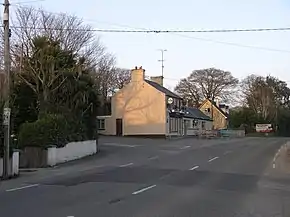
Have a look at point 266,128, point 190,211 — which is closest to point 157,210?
point 190,211

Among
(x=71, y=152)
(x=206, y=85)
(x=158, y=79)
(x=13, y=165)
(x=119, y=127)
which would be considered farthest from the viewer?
(x=206, y=85)

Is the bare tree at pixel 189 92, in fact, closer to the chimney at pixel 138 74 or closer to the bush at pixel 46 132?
the chimney at pixel 138 74

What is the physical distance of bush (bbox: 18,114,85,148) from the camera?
3162cm

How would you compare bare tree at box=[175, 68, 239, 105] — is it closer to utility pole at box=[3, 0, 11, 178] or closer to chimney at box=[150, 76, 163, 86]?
chimney at box=[150, 76, 163, 86]

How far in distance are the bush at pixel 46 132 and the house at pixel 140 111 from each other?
35.0 m

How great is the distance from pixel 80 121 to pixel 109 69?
115 ft

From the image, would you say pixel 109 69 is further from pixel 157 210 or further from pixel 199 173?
pixel 157 210

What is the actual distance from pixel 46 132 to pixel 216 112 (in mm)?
81490

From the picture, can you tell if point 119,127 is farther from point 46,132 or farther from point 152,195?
point 152,195

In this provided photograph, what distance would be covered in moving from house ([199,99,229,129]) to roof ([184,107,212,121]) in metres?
3.51

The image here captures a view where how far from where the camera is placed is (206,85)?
10275cm

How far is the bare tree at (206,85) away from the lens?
101188 mm

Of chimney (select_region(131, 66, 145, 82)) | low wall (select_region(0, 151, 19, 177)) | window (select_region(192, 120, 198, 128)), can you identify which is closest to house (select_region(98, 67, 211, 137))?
chimney (select_region(131, 66, 145, 82))

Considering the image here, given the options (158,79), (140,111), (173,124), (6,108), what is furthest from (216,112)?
(6,108)
